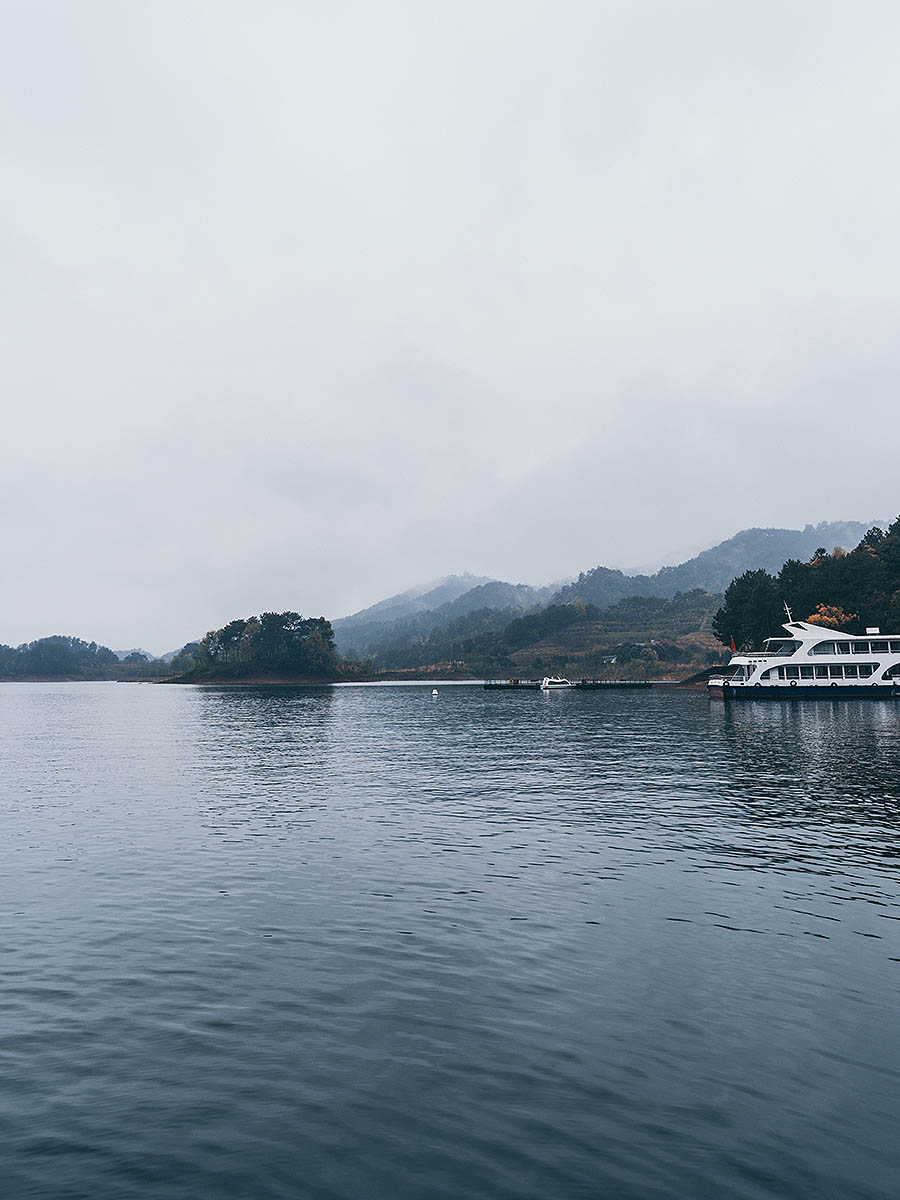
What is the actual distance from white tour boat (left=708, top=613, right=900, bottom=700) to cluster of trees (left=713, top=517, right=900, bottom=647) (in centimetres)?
2657

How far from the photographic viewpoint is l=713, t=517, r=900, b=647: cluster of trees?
5974 inches

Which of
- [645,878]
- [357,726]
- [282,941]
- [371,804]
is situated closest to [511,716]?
[357,726]

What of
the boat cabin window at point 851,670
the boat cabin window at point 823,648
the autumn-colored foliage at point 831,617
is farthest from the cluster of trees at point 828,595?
the boat cabin window at point 823,648

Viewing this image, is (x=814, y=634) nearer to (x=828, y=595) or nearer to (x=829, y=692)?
(x=829, y=692)

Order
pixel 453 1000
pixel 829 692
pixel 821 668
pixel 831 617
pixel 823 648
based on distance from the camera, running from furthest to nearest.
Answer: pixel 831 617
pixel 821 668
pixel 823 648
pixel 829 692
pixel 453 1000

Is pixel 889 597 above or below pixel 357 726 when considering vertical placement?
above

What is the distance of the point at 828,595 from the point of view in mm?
160625

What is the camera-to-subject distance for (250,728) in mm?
100625

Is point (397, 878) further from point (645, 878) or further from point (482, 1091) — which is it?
point (482, 1091)

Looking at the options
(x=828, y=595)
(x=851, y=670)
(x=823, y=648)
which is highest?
(x=828, y=595)

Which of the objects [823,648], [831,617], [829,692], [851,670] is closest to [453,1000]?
[829,692]

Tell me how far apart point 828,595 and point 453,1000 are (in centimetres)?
16738

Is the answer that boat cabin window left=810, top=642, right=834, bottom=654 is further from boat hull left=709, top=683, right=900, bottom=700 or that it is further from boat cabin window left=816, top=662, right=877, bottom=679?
boat hull left=709, top=683, right=900, bottom=700

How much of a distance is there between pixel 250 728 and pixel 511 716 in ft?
134
